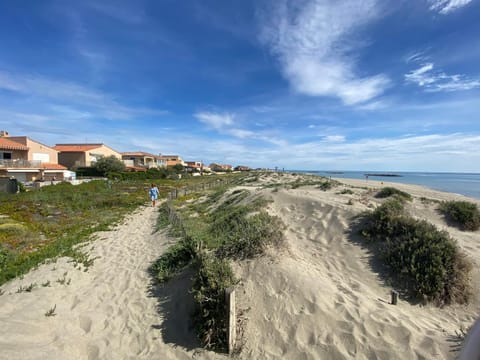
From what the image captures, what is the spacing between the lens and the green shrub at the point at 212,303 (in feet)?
14.5

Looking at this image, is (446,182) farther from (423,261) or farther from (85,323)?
(85,323)

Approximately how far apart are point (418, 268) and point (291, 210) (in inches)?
232

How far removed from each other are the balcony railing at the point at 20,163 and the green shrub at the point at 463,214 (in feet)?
145

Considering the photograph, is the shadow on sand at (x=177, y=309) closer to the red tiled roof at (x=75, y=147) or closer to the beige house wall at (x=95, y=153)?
the beige house wall at (x=95, y=153)

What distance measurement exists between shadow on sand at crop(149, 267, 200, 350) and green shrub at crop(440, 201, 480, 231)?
33.2ft

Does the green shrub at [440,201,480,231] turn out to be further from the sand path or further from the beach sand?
the sand path

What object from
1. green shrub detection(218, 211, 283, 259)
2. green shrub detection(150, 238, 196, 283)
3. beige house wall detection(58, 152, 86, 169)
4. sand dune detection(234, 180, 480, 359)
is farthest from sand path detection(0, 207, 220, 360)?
beige house wall detection(58, 152, 86, 169)

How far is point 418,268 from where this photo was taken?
5.87 m

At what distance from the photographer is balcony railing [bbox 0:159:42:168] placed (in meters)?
31.7

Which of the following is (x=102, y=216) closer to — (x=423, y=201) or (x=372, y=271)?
(x=372, y=271)

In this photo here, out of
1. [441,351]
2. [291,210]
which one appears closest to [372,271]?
[441,351]

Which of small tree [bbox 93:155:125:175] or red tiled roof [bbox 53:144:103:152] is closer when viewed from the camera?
small tree [bbox 93:155:125:175]

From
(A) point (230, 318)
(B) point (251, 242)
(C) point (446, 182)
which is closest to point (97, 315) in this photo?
(A) point (230, 318)

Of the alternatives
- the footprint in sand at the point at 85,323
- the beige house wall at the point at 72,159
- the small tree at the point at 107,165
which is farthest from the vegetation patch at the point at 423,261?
the beige house wall at the point at 72,159
